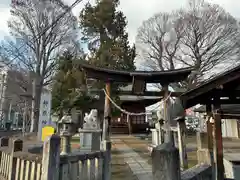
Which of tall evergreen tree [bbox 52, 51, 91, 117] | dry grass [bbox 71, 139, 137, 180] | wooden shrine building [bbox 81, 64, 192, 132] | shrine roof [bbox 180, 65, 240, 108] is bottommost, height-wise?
dry grass [bbox 71, 139, 137, 180]

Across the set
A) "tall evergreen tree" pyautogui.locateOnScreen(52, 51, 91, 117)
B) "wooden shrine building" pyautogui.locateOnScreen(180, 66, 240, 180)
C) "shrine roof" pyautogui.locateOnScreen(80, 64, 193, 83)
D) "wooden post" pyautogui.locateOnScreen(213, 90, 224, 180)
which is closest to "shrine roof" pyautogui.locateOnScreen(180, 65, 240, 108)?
"wooden shrine building" pyautogui.locateOnScreen(180, 66, 240, 180)

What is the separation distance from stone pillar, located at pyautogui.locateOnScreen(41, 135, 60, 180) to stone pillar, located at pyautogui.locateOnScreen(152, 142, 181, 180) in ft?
5.31

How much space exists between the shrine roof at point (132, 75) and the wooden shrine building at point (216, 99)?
73.1 inches

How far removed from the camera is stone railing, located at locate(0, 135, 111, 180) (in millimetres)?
3406

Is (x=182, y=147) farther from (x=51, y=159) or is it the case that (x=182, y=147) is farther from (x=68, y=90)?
(x=68, y=90)

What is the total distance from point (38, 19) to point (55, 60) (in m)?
4.23

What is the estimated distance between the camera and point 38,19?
20891 millimetres

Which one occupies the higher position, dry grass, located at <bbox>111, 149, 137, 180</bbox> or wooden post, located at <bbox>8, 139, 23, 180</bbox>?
wooden post, located at <bbox>8, 139, 23, 180</bbox>

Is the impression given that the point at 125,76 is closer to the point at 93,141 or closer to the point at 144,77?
the point at 144,77

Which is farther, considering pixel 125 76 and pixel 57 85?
pixel 57 85

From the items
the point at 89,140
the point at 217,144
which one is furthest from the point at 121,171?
the point at 89,140

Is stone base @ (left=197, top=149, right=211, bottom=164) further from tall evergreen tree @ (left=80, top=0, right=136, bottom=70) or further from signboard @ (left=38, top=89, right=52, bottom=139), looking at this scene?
tall evergreen tree @ (left=80, top=0, right=136, bottom=70)

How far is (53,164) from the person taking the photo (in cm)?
342

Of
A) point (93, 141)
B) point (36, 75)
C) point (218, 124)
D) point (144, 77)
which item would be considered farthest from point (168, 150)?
point (36, 75)
